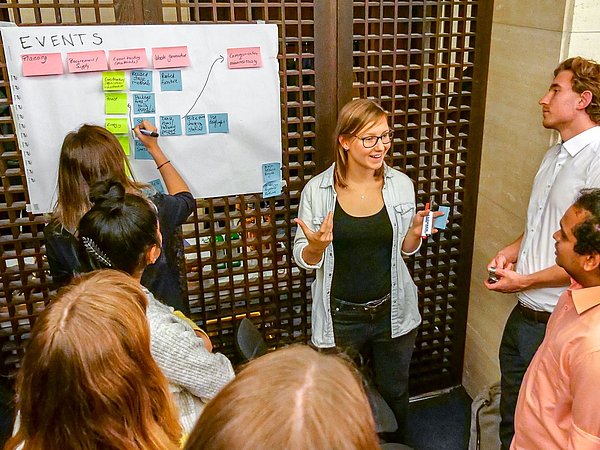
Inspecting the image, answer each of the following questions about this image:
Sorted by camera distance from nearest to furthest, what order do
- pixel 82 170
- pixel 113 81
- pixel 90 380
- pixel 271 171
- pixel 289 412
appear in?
pixel 289 412 → pixel 90 380 → pixel 82 170 → pixel 113 81 → pixel 271 171

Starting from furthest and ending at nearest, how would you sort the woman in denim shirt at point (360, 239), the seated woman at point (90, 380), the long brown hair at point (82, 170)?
the woman in denim shirt at point (360, 239) < the long brown hair at point (82, 170) < the seated woman at point (90, 380)

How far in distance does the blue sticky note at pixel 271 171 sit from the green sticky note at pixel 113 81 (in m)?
0.58

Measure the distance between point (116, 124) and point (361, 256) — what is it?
0.97 metres

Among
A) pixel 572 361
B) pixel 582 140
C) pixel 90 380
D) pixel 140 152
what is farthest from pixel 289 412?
pixel 140 152

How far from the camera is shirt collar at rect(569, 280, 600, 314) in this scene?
141 centimetres

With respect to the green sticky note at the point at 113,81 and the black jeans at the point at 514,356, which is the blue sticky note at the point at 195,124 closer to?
the green sticky note at the point at 113,81

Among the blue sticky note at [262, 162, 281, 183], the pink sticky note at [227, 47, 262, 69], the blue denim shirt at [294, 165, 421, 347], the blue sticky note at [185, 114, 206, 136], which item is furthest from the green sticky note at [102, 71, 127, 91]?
the blue denim shirt at [294, 165, 421, 347]

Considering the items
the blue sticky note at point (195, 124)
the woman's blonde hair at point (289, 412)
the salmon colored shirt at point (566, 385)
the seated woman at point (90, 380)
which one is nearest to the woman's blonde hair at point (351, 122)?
the blue sticky note at point (195, 124)

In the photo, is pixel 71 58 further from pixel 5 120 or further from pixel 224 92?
pixel 224 92

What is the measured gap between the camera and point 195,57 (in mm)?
2088

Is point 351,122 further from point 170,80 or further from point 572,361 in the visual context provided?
point 572,361

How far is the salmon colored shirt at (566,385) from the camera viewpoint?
1.33 m

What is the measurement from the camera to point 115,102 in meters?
2.06

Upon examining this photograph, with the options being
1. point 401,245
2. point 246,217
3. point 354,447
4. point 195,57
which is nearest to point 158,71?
point 195,57
